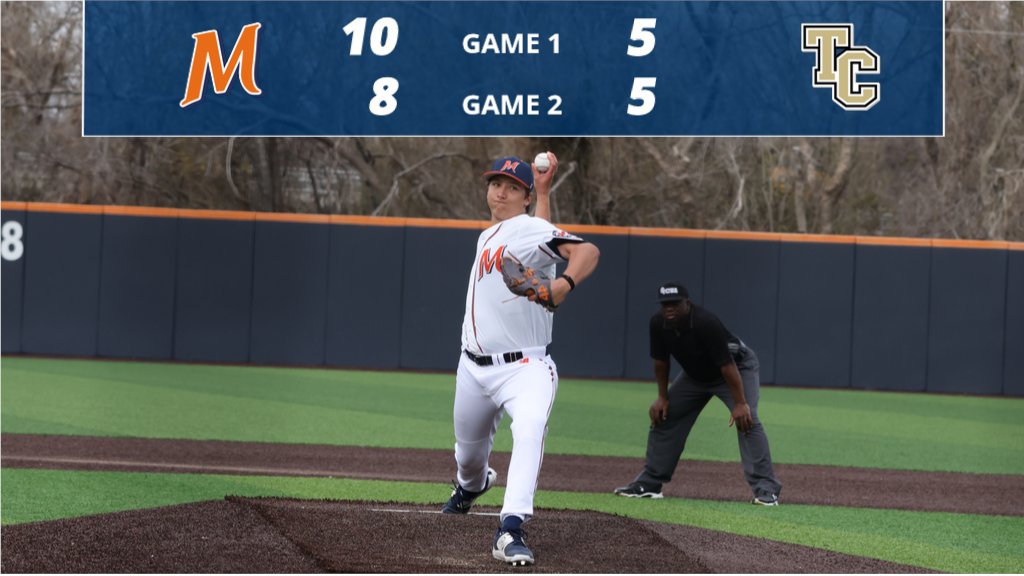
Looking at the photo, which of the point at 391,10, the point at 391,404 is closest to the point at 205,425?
the point at 391,404

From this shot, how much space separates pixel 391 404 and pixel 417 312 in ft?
15.2

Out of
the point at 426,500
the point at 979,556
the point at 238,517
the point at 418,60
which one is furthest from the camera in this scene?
the point at 418,60

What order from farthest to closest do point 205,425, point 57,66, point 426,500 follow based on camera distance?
1. point 57,66
2. point 205,425
3. point 426,500

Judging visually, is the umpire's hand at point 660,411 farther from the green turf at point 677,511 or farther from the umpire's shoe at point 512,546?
the umpire's shoe at point 512,546

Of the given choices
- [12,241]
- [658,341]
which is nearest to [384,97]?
[658,341]

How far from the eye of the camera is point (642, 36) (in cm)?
1405

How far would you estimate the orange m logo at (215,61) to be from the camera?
1318cm

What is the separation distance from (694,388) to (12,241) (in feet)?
46.8

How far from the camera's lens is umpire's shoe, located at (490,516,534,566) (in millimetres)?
5355

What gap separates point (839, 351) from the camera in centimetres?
1914

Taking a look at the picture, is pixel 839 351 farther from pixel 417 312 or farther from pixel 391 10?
pixel 391 10

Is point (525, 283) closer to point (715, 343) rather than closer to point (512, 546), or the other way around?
point (512, 546)

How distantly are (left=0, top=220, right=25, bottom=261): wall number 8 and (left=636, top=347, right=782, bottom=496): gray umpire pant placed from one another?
14.0m

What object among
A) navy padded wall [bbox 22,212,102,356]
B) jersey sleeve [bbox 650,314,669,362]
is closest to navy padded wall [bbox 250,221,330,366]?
navy padded wall [bbox 22,212,102,356]
